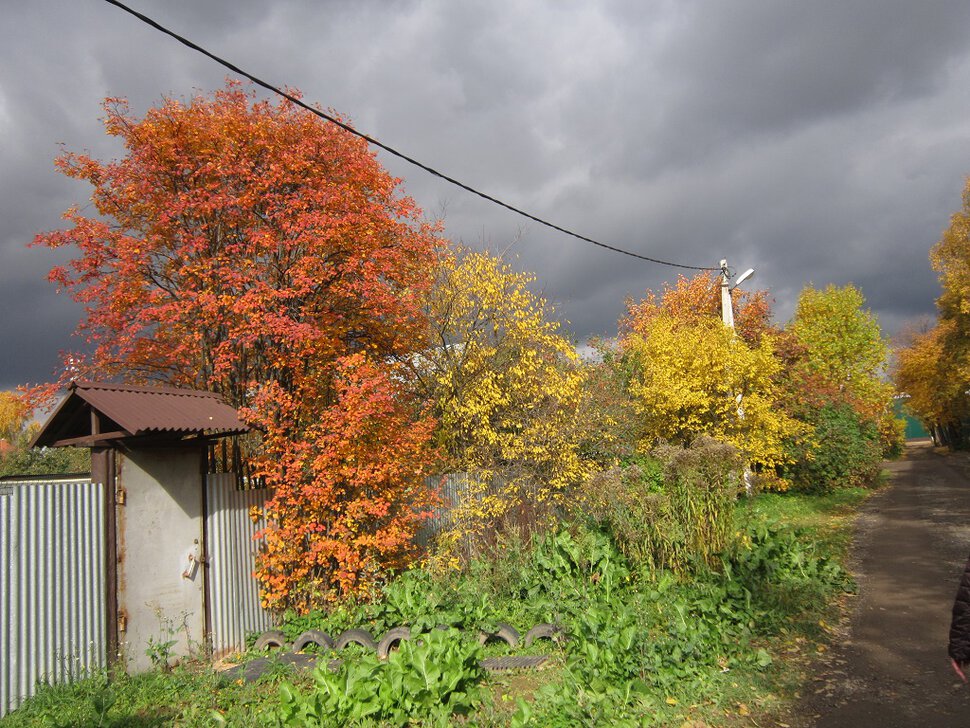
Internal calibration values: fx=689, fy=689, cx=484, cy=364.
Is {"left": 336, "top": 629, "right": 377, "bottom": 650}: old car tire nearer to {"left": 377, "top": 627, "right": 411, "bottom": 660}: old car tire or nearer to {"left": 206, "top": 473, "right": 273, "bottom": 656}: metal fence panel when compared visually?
{"left": 377, "top": 627, "right": 411, "bottom": 660}: old car tire

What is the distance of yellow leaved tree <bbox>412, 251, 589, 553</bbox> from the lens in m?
12.2

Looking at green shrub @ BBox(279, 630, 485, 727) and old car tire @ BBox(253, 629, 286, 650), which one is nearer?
green shrub @ BBox(279, 630, 485, 727)

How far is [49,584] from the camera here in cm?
581

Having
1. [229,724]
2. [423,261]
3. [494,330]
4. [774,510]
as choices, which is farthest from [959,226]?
[229,724]

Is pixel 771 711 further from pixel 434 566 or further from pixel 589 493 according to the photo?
pixel 589 493

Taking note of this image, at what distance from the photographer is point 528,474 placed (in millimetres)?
11844

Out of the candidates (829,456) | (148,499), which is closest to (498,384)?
(148,499)

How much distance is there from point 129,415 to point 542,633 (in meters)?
4.52

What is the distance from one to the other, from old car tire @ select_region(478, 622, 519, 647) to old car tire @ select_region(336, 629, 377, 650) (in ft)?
3.66

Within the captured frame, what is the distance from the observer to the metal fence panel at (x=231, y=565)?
7.62 meters

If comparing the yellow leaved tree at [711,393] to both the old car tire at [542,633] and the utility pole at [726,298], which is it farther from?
the old car tire at [542,633]

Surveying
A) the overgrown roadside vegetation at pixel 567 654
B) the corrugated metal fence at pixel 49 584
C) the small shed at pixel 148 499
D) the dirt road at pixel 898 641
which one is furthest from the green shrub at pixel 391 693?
the dirt road at pixel 898 641

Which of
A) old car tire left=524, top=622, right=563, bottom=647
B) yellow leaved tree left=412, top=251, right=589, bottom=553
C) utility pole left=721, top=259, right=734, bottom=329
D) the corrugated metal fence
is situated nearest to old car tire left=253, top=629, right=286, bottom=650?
the corrugated metal fence

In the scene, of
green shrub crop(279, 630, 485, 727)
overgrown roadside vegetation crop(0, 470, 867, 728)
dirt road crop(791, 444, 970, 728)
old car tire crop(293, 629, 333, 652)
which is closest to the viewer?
green shrub crop(279, 630, 485, 727)
